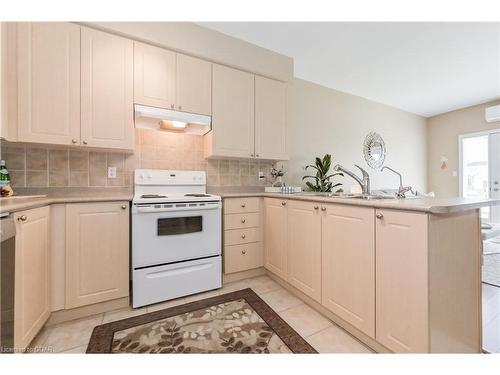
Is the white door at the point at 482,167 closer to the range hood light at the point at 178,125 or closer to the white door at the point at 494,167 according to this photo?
the white door at the point at 494,167

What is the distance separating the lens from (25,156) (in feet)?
5.77

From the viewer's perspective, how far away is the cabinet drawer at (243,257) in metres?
2.10

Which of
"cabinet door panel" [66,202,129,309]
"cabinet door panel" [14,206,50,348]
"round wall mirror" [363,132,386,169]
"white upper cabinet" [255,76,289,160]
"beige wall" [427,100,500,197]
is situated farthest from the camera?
"beige wall" [427,100,500,197]

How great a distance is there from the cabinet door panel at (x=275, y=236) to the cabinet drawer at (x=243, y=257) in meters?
0.08

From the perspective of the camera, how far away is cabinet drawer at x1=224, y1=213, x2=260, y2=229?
2102 mm

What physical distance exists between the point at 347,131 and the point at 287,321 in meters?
3.34

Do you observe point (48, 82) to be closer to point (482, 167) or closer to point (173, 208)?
point (173, 208)

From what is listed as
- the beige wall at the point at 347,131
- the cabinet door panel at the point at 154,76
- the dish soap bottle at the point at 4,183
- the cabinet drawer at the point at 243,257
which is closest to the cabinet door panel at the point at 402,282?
the cabinet drawer at the point at 243,257

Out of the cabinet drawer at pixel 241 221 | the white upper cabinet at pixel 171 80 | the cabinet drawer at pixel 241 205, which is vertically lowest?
the cabinet drawer at pixel 241 221

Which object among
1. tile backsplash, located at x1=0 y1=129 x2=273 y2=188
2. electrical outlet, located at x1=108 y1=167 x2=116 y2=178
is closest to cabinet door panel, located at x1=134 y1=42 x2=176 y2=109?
tile backsplash, located at x1=0 y1=129 x2=273 y2=188

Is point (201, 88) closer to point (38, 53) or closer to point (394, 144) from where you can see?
point (38, 53)

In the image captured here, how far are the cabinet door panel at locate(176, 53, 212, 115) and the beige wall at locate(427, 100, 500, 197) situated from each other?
5.48 meters

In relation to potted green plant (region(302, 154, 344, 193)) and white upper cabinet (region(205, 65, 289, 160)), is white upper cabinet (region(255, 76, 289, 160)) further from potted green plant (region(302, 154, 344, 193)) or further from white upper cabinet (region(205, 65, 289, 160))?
potted green plant (region(302, 154, 344, 193))
